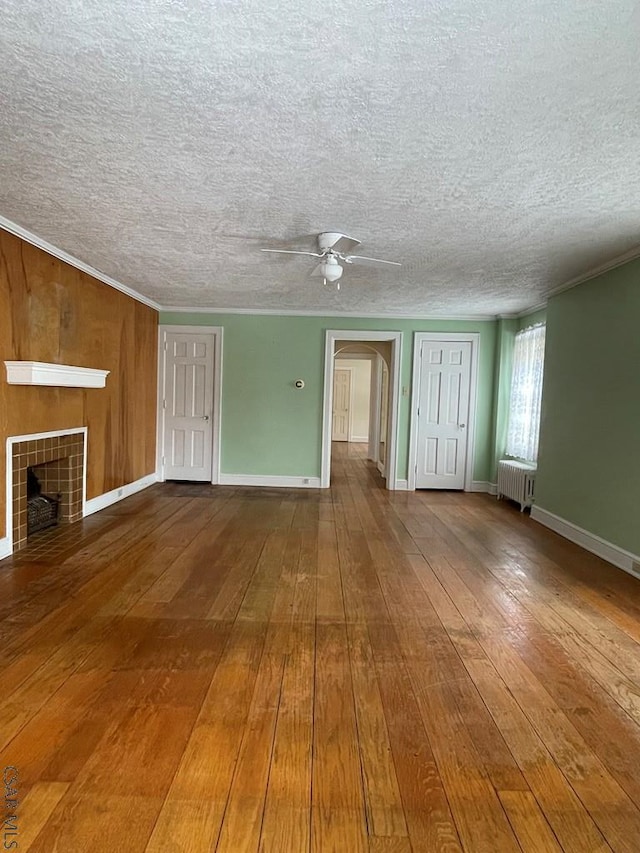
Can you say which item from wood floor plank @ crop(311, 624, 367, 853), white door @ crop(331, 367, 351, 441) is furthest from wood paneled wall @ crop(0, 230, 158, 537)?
white door @ crop(331, 367, 351, 441)

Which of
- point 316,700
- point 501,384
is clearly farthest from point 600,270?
point 316,700

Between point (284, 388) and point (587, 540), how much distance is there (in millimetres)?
4094

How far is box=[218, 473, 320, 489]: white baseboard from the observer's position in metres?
6.74

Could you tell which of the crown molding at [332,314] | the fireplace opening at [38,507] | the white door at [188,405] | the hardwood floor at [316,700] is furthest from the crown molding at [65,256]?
the hardwood floor at [316,700]

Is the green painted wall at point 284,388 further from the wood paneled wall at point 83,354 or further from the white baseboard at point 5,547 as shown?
the white baseboard at point 5,547

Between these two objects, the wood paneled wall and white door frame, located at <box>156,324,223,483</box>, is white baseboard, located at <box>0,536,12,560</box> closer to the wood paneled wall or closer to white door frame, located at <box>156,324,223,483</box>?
the wood paneled wall

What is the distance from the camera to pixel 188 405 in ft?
22.1

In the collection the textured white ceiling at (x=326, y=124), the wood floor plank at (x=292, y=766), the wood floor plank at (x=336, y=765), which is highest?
the textured white ceiling at (x=326, y=124)

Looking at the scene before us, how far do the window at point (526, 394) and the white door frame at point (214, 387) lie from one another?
4.03 metres

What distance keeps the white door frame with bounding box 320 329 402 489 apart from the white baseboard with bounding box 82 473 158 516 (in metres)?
2.37

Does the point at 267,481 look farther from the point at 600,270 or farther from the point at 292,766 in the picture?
the point at 292,766

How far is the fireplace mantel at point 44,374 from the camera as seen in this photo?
350 centimetres

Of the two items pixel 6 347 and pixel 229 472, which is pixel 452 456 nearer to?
pixel 229 472

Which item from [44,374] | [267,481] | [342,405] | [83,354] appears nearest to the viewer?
[44,374]
